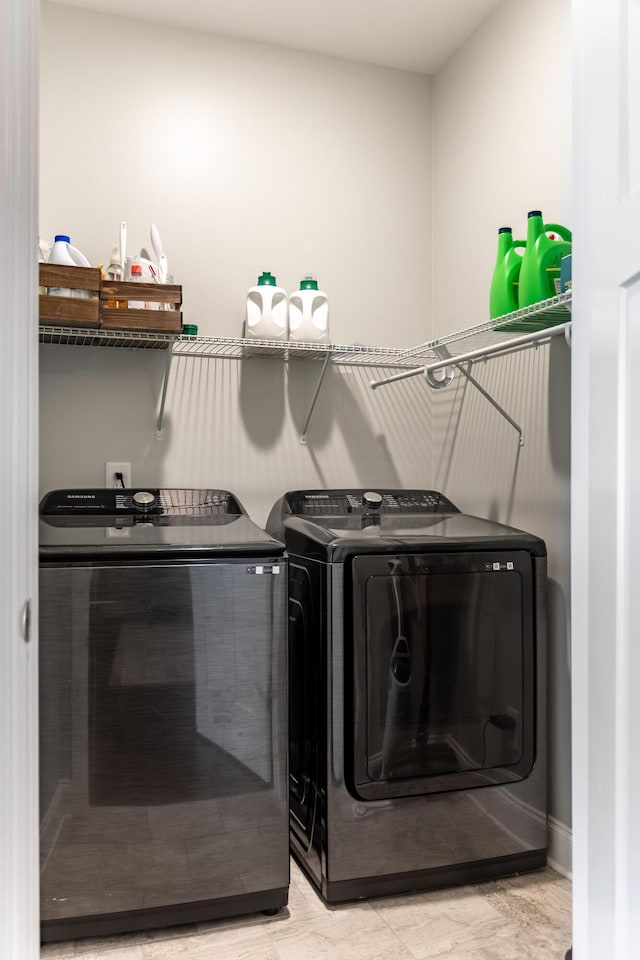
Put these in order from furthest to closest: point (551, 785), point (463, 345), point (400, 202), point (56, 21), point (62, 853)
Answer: point (400, 202)
point (463, 345)
point (56, 21)
point (551, 785)
point (62, 853)

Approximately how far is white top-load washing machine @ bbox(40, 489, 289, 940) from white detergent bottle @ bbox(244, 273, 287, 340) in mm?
838

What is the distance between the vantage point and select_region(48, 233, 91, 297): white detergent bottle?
211cm

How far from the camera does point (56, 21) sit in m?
2.45

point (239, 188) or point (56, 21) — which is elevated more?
point (56, 21)

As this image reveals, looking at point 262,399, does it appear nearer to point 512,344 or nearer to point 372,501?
point 372,501

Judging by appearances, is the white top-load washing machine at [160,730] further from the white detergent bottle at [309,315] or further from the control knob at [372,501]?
the white detergent bottle at [309,315]

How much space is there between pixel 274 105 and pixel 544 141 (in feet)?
3.30

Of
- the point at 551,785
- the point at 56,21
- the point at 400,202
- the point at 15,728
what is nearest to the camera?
the point at 15,728

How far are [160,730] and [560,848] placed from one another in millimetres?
1179

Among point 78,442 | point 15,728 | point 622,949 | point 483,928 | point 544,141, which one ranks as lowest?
point 483,928

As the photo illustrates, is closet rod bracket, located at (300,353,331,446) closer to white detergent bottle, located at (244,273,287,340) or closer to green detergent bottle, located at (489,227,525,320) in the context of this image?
white detergent bottle, located at (244,273,287,340)

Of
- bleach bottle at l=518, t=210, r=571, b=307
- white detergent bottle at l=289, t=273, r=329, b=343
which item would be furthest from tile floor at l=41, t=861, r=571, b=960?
white detergent bottle at l=289, t=273, r=329, b=343

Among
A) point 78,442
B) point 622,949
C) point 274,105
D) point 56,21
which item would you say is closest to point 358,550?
point 78,442

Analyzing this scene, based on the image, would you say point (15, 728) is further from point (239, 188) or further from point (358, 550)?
point (239, 188)
